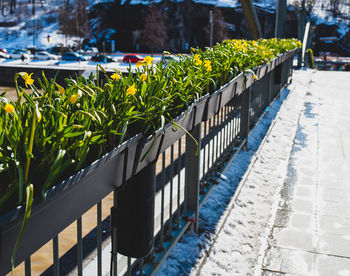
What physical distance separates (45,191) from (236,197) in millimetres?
3115

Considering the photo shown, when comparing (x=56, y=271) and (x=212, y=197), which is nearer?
(x=56, y=271)

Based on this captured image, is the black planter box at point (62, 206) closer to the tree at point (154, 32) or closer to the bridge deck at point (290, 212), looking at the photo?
the bridge deck at point (290, 212)

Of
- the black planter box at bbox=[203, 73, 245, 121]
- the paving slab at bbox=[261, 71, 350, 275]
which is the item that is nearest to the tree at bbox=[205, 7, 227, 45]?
the paving slab at bbox=[261, 71, 350, 275]

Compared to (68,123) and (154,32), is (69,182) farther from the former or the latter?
(154,32)

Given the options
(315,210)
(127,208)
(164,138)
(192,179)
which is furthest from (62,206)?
(315,210)

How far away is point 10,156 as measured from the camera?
4.39 ft

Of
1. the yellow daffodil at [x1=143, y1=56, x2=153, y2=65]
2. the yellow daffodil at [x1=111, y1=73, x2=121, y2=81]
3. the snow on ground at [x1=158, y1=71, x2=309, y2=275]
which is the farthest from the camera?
the snow on ground at [x1=158, y1=71, x2=309, y2=275]

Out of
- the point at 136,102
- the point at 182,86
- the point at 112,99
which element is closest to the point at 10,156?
the point at 112,99

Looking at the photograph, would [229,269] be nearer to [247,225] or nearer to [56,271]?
[247,225]

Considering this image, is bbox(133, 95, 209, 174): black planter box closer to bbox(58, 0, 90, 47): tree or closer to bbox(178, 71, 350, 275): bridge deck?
bbox(178, 71, 350, 275): bridge deck

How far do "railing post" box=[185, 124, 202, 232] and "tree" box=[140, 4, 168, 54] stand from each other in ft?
231

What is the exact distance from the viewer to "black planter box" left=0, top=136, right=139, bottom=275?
3.84 feet

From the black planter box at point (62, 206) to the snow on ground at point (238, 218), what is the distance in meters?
1.33

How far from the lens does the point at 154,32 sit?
72938mm
